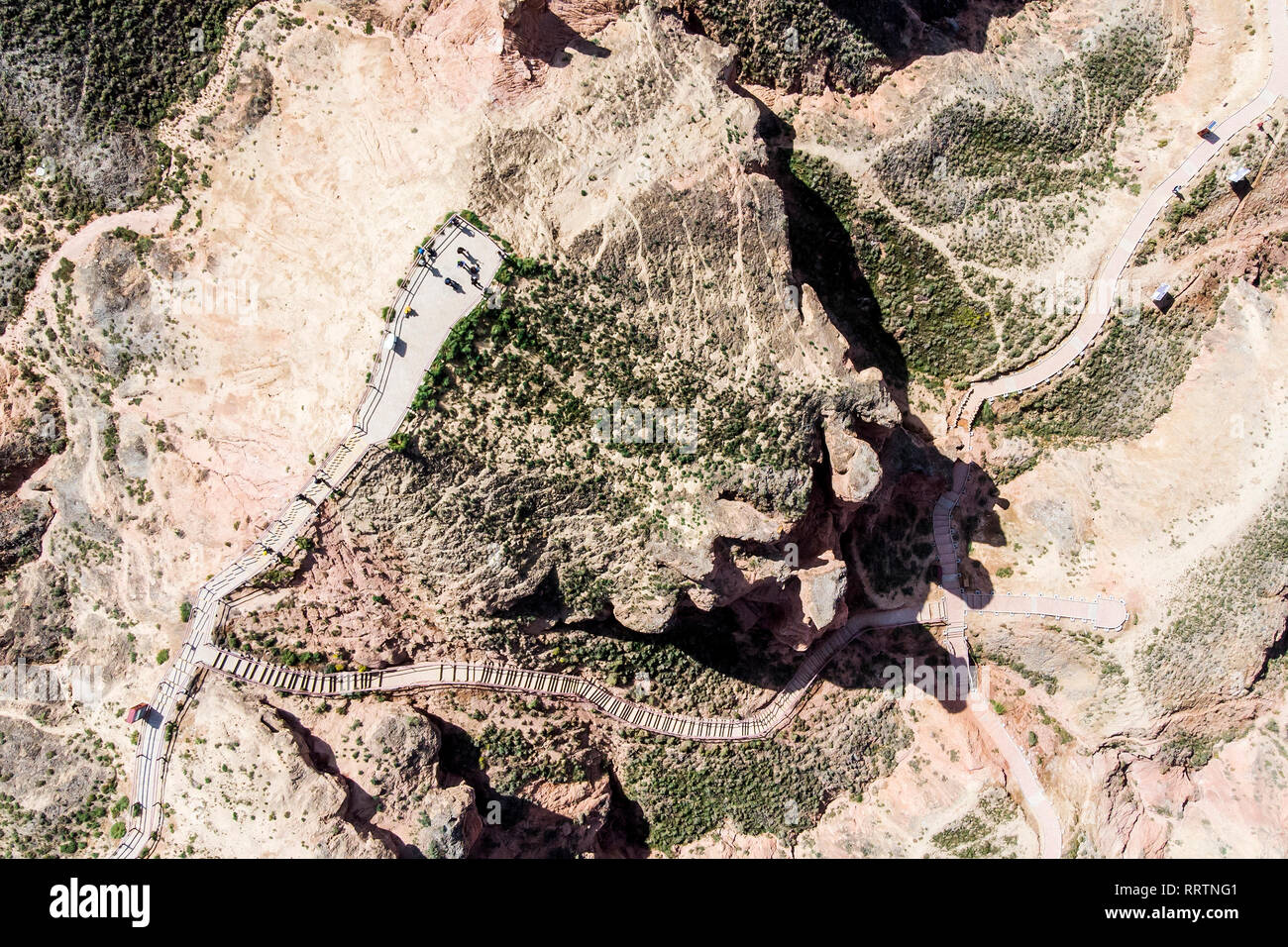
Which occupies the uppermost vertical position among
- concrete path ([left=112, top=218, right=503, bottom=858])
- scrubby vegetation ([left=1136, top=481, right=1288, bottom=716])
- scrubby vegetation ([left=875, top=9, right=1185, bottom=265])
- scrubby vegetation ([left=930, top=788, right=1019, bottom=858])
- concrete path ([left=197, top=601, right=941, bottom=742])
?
scrubby vegetation ([left=875, top=9, right=1185, bottom=265])

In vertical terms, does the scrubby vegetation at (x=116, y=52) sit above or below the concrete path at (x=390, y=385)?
above

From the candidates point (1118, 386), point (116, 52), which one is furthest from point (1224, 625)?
point (116, 52)

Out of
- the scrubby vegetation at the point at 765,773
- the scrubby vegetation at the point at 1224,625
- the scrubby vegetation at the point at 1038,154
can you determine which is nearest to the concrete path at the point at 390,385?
the scrubby vegetation at the point at 765,773

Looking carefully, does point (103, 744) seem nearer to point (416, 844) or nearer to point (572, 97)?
point (416, 844)

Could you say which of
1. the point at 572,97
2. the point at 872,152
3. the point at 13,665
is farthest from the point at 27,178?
the point at 872,152

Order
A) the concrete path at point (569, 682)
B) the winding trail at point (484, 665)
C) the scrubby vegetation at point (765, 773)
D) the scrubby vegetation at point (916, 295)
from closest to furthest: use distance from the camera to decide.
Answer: the winding trail at point (484, 665), the concrete path at point (569, 682), the scrubby vegetation at point (916, 295), the scrubby vegetation at point (765, 773)

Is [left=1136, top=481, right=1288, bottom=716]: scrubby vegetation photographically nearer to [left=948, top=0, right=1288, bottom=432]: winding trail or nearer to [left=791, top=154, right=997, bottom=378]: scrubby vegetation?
[left=948, top=0, right=1288, bottom=432]: winding trail

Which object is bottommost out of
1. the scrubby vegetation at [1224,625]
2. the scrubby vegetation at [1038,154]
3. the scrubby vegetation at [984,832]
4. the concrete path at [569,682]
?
the scrubby vegetation at [984,832]

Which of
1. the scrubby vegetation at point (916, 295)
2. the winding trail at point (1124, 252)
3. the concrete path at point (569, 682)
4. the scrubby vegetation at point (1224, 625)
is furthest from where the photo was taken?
the scrubby vegetation at point (1224, 625)

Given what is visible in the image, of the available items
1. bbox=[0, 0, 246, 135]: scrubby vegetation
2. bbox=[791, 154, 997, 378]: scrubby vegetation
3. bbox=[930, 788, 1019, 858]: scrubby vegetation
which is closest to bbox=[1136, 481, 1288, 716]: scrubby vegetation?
bbox=[930, 788, 1019, 858]: scrubby vegetation

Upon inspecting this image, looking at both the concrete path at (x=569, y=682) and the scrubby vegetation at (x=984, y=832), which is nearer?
the concrete path at (x=569, y=682)

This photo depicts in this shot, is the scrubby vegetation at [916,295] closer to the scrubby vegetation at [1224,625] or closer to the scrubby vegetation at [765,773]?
the scrubby vegetation at [1224,625]
